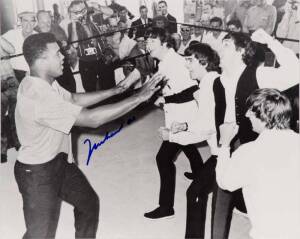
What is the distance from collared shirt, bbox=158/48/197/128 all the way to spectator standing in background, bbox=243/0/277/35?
53 cm

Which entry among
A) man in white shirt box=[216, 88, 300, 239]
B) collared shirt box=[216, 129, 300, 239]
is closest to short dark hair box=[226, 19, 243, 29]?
man in white shirt box=[216, 88, 300, 239]

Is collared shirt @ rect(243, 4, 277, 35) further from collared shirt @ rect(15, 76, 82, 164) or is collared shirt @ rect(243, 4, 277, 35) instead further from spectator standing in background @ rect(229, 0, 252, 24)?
collared shirt @ rect(15, 76, 82, 164)

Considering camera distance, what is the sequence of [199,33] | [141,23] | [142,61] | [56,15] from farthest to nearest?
1. [142,61]
2. [141,23]
3. [56,15]
4. [199,33]

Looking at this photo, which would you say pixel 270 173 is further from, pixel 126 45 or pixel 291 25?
pixel 126 45

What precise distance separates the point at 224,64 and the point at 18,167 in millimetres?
1365

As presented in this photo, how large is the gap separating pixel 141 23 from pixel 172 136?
208 centimetres

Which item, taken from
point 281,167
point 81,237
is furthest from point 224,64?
point 81,237

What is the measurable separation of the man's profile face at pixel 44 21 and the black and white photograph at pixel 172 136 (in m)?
0.01

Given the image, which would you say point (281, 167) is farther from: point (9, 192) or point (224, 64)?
point (9, 192)

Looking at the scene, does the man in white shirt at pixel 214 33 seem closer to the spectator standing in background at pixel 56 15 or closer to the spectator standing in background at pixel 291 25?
the spectator standing in background at pixel 291 25

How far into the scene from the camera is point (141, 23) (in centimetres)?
429

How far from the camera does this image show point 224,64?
240 centimetres

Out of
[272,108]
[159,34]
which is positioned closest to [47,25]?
[159,34]

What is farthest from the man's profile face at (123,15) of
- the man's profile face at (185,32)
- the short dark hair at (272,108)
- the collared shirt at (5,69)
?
the short dark hair at (272,108)
